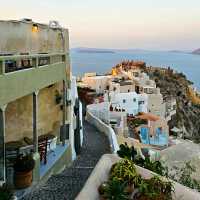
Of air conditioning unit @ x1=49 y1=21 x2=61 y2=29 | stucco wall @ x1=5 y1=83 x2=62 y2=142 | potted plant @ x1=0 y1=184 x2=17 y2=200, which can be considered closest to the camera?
potted plant @ x1=0 y1=184 x2=17 y2=200

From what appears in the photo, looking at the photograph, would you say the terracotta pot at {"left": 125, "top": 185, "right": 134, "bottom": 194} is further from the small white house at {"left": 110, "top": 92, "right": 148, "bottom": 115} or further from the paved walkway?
the small white house at {"left": 110, "top": 92, "right": 148, "bottom": 115}

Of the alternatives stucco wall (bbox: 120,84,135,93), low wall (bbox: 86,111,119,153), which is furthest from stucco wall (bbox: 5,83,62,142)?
stucco wall (bbox: 120,84,135,93)

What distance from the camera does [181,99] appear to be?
80.1 metres

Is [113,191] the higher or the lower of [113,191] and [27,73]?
the lower

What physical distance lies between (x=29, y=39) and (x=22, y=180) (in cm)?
363

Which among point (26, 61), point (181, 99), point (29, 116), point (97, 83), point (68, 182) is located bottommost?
point (181, 99)

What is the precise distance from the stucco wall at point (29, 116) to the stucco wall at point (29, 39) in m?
1.44

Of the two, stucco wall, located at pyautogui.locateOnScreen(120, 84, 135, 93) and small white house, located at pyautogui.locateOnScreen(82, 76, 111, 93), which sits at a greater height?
small white house, located at pyautogui.locateOnScreen(82, 76, 111, 93)

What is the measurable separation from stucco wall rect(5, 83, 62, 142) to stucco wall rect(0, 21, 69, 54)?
4.71 ft

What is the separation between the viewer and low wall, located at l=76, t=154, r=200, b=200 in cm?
664

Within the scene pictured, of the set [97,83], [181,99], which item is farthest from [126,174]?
[181,99]

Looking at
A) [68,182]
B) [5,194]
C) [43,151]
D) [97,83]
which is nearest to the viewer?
[5,194]

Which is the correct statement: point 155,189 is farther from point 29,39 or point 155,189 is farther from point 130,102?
point 130,102

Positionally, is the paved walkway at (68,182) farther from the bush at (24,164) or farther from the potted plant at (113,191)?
the potted plant at (113,191)
